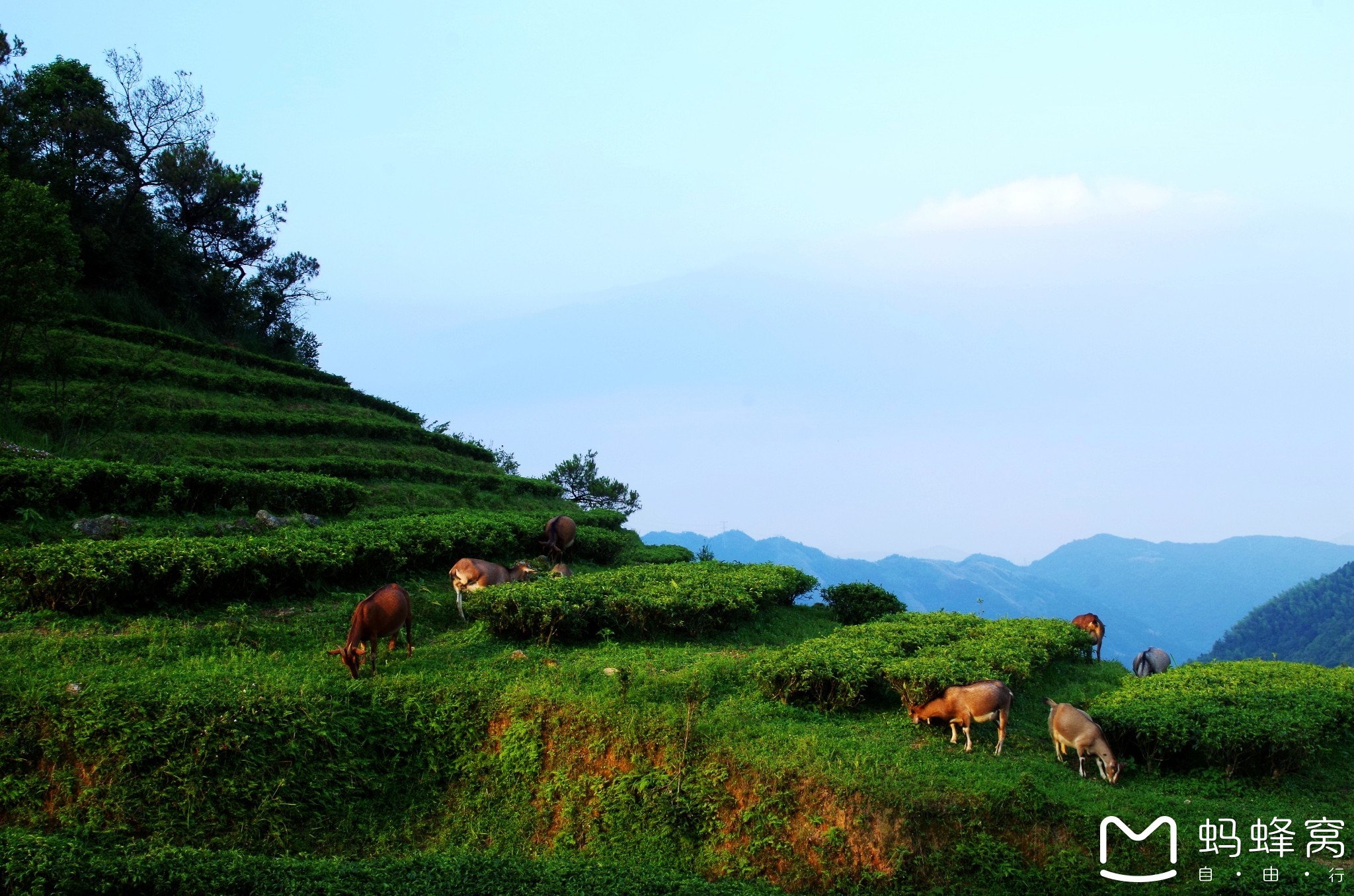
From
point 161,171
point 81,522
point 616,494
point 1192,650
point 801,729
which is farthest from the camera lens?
point 1192,650

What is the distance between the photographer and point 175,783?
8.38 m

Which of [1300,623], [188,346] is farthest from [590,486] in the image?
[1300,623]

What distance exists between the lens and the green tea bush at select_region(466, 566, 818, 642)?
1309cm

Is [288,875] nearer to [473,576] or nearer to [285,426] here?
[473,576]

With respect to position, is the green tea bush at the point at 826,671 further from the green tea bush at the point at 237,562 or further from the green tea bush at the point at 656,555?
the green tea bush at the point at 656,555

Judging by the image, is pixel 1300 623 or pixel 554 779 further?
pixel 1300 623

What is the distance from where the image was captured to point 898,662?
1115 centimetres

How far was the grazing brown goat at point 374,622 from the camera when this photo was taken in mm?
10531

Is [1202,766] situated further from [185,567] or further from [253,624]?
[185,567]

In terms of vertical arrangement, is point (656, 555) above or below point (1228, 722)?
above

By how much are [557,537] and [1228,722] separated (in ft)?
39.9

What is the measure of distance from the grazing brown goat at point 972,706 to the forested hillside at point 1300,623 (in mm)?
80876

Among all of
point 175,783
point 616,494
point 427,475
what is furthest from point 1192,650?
point 175,783

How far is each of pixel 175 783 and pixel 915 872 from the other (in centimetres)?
687
